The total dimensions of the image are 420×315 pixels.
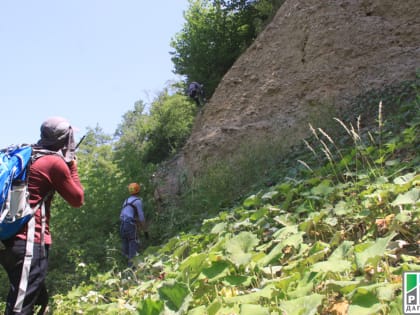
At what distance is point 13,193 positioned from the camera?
112 inches

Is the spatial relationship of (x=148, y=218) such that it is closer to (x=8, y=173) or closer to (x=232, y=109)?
(x=232, y=109)

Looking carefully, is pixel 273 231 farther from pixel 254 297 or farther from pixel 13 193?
pixel 13 193

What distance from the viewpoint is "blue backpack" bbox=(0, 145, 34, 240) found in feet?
9.18

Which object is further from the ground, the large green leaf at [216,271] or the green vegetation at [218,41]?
the green vegetation at [218,41]

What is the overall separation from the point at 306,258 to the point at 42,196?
6.37 ft

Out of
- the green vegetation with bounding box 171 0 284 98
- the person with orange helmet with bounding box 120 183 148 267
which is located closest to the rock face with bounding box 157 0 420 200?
the person with orange helmet with bounding box 120 183 148 267

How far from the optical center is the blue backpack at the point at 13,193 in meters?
2.80

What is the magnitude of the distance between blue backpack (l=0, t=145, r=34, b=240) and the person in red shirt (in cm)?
8

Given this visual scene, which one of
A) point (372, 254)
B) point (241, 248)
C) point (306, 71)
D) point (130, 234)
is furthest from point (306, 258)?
point (306, 71)

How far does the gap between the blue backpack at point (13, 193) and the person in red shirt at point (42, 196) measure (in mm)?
76

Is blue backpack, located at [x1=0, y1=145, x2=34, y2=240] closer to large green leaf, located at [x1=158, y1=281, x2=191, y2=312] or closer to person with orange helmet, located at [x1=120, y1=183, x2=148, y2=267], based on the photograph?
large green leaf, located at [x1=158, y1=281, x2=191, y2=312]

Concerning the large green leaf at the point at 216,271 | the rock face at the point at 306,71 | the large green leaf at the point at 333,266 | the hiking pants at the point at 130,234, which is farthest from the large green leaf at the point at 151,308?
the rock face at the point at 306,71

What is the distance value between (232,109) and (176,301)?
9669 millimetres

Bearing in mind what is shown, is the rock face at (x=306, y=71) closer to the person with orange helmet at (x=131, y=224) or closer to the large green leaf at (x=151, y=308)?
the person with orange helmet at (x=131, y=224)
